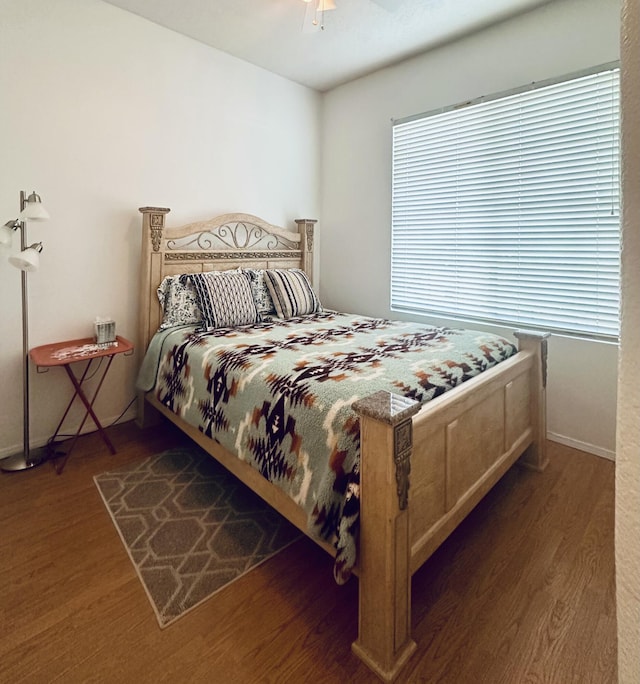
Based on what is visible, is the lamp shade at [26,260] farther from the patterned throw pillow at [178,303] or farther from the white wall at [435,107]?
the white wall at [435,107]

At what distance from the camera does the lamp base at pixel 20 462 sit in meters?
2.34

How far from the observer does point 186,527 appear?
74.8 inches

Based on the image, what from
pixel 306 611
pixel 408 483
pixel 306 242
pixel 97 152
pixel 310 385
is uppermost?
pixel 97 152

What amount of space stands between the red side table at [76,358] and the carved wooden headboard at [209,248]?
0.32 metres

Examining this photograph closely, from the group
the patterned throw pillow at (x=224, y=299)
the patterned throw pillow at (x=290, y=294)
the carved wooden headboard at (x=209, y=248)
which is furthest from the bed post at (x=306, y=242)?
the patterned throw pillow at (x=224, y=299)

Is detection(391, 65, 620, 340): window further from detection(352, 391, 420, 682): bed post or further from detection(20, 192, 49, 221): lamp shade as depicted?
detection(20, 192, 49, 221): lamp shade

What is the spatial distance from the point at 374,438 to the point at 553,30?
110 inches

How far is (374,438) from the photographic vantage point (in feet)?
3.97

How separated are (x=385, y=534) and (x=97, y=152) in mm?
2780

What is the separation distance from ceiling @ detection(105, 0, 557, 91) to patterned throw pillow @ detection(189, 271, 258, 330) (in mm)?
1651

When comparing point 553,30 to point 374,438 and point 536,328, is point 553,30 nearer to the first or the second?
point 536,328

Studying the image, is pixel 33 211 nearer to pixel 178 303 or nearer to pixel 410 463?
pixel 178 303

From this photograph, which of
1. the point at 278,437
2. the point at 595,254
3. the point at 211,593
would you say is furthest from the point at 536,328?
the point at 211,593

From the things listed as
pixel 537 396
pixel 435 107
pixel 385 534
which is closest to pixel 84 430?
pixel 385 534
